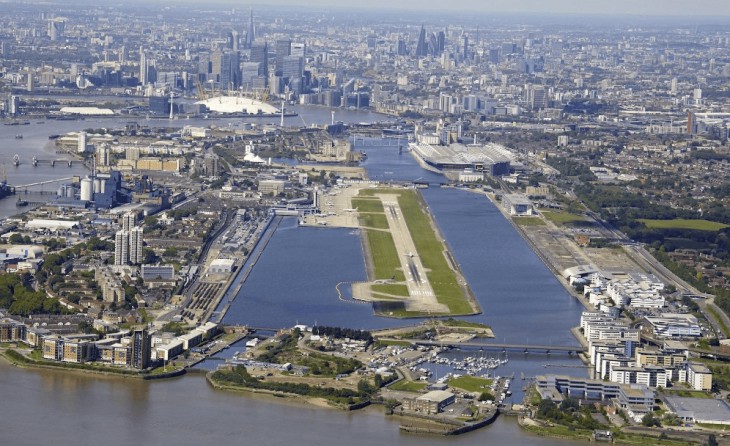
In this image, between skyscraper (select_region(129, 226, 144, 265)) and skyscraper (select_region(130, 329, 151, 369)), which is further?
skyscraper (select_region(129, 226, 144, 265))

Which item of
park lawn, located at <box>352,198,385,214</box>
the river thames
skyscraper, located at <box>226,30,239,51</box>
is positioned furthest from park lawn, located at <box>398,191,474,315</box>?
skyscraper, located at <box>226,30,239,51</box>

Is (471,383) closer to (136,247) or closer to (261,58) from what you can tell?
(136,247)

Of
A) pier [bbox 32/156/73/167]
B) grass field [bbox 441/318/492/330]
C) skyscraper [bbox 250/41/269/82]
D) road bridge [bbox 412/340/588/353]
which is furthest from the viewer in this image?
skyscraper [bbox 250/41/269/82]

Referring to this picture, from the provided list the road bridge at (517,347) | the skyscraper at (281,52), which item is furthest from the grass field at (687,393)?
the skyscraper at (281,52)

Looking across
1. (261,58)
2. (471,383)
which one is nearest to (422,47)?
(261,58)

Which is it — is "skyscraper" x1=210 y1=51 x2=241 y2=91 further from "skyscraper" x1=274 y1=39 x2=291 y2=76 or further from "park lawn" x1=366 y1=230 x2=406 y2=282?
Result: "park lawn" x1=366 y1=230 x2=406 y2=282

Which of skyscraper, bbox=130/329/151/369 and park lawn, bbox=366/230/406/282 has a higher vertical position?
skyscraper, bbox=130/329/151/369
